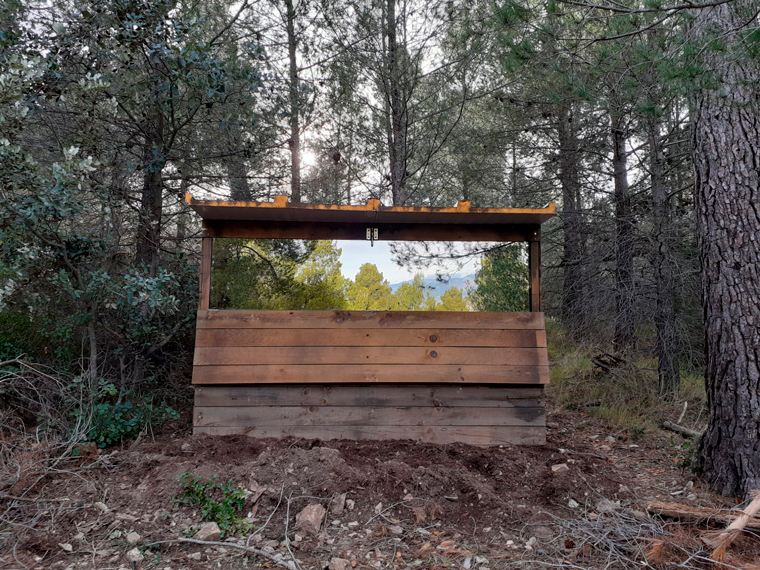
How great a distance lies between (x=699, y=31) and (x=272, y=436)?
4441 mm

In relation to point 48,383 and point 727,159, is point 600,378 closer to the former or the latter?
point 727,159

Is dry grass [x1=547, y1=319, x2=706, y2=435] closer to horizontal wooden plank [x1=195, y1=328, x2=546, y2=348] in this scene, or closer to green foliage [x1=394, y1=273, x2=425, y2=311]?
horizontal wooden plank [x1=195, y1=328, x2=546, y2=348]

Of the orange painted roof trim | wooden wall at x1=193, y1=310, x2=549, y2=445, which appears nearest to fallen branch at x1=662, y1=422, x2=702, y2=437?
wooden wall at x1=193, y1=310, x2=549, y2=445

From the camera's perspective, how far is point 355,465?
3576 mm

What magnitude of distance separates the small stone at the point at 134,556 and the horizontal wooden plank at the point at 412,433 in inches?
58.2

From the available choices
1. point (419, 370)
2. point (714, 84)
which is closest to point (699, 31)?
point (714, 84)

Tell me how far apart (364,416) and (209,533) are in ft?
5.38

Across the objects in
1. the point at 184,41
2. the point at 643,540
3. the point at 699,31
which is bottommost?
the point at 643,540

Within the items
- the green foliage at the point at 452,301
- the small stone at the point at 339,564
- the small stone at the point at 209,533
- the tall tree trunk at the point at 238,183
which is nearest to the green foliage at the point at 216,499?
the small stone at the point at 209,533

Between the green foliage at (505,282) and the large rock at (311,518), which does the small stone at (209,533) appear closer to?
the large rock at (311,518)

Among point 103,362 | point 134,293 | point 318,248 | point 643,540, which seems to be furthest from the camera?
point 318,248

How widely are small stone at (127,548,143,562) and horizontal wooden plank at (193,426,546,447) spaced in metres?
1.48

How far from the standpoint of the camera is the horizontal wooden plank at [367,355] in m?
4.12

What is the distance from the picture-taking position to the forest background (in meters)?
3.40
